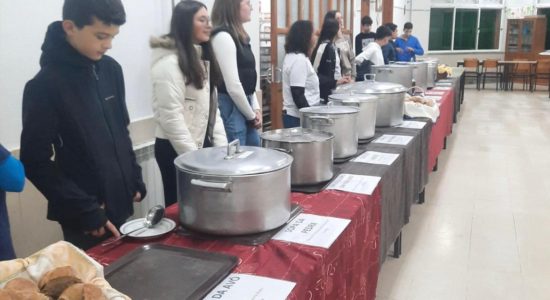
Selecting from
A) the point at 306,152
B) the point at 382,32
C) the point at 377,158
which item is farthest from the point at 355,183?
the point at 382,32

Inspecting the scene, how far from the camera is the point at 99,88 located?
3.85ft

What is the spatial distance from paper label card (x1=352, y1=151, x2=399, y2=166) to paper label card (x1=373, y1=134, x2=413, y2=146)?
7.5 inches

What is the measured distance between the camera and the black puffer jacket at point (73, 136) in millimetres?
1050

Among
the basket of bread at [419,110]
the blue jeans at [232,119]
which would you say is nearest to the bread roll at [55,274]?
the blue jeans at [232,119]

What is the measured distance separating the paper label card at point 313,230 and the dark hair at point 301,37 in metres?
1.52

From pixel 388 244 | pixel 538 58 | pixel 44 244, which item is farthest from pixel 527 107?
pixel 44 244

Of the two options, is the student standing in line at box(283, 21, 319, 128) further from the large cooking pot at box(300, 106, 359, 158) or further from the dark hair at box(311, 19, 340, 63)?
the large cooking pot at box(300, 106, 359, 158)

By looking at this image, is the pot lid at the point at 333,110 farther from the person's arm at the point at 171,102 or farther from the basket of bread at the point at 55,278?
the basket of bread at the point at 55,278

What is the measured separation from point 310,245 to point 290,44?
5.61 feet

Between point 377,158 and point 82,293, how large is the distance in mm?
1264

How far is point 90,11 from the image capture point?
40.8 inches

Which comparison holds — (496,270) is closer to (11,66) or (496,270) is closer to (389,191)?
(389,191)

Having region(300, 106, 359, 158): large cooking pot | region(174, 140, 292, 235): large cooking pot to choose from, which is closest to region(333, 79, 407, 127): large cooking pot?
region(300, 106, 359, 158): large cooking pot

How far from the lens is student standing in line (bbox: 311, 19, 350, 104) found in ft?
9.64
